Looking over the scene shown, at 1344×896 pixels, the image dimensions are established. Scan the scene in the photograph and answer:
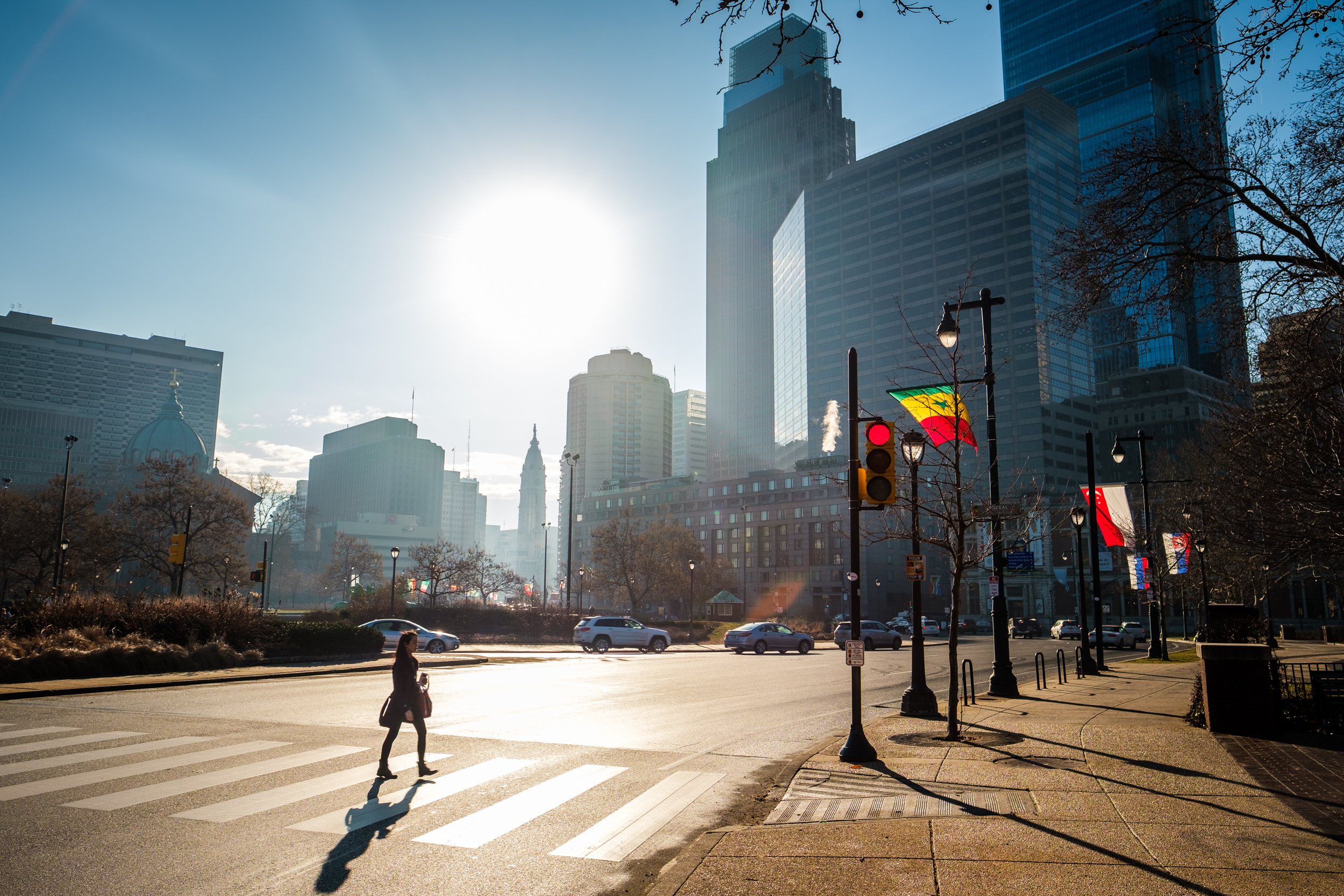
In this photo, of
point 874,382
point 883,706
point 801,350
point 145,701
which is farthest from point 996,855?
point 801,350

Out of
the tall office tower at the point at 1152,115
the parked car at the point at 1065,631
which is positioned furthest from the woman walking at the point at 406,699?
the parked car at the point at 1065,631

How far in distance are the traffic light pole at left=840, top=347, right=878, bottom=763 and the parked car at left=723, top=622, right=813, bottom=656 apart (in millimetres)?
31149

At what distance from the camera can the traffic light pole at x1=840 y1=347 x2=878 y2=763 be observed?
35.0 feet

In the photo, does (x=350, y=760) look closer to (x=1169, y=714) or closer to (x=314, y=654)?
(x=1169, y=714)

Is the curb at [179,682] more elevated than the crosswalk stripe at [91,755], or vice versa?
the crosswalk stripe at [91,755]

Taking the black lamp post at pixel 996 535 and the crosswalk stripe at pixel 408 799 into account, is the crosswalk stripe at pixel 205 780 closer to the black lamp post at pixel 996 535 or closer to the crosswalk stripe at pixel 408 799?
the crosswalk stripe at pixel 408 799

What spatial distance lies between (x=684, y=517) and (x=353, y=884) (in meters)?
154

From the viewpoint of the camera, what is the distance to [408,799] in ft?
27.6

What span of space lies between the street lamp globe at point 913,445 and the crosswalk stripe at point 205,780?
9.82m

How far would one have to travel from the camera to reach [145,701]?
15.9m

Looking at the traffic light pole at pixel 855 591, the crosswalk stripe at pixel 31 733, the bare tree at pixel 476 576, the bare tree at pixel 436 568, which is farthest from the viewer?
the bare tree at pixel 476 576

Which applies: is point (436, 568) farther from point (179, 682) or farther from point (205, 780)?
point (205, 780)

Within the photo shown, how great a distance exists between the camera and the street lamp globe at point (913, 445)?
14.3 meters

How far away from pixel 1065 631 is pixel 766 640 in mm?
29350
